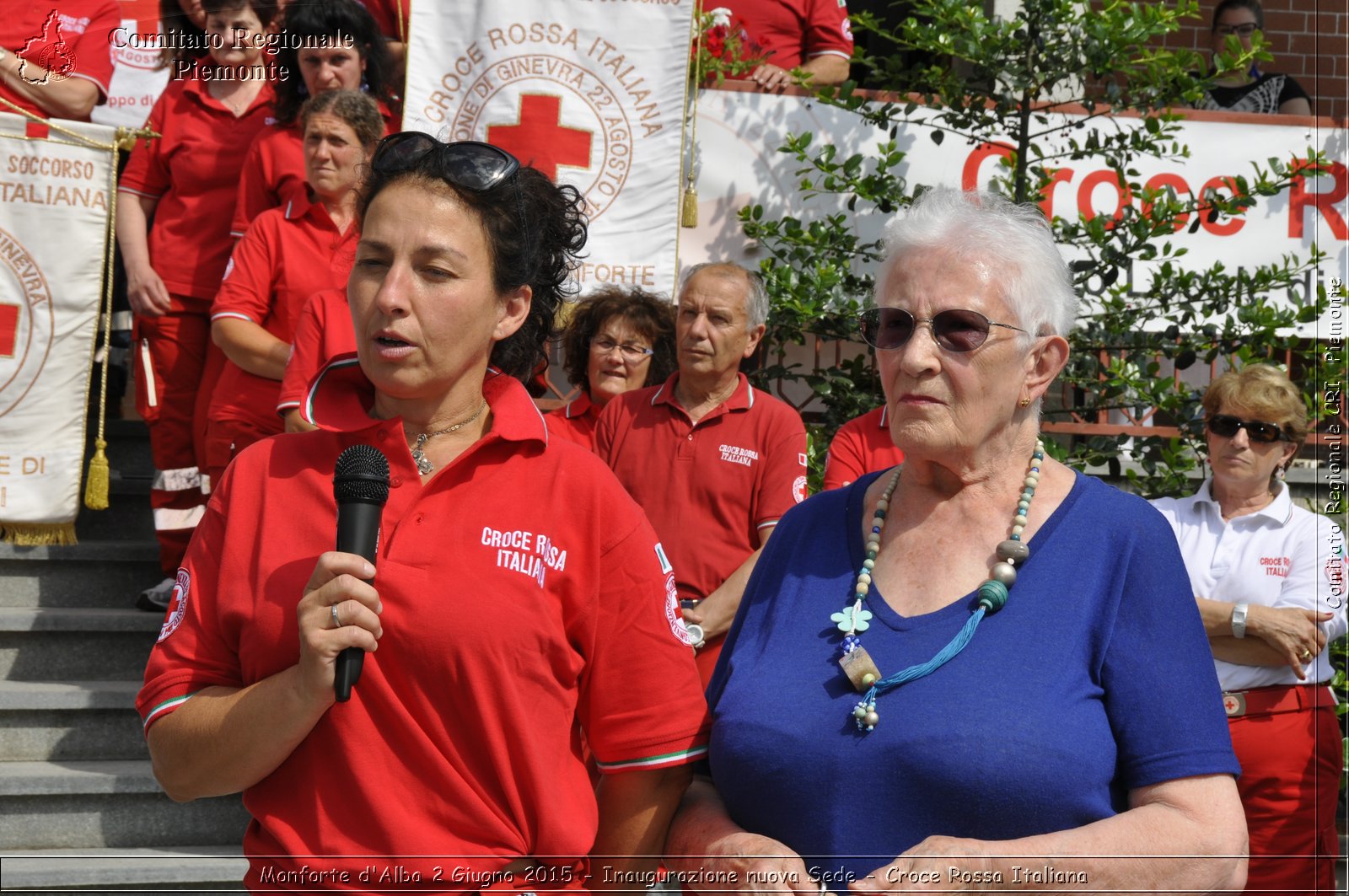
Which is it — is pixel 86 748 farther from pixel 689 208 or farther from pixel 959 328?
pixel 959 328

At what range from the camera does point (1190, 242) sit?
22.9ft

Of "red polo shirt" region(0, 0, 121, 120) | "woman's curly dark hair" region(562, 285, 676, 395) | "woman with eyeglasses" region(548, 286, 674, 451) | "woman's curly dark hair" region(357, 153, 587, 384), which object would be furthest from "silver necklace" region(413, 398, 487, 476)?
"red polo shirt" region(0, 0, 121, 120)

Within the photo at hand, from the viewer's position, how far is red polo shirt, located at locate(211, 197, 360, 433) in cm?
539

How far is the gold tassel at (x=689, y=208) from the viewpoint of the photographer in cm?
640

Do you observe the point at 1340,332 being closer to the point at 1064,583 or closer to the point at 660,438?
the point at 660,438

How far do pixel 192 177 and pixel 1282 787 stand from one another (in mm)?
5208

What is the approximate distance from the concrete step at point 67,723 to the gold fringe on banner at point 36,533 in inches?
27.4

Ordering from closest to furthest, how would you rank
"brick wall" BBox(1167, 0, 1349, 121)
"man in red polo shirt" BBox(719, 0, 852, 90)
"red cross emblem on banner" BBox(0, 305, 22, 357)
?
"red cross emblem on banner" BBox(0, 305, 22, 357) → "man in red polo shirt" BBox(719, 0, 852, 90) → "brick wall" BBox(1167, 0, 1349, 121)

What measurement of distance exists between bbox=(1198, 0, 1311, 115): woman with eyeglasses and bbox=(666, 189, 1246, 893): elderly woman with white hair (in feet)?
20.2

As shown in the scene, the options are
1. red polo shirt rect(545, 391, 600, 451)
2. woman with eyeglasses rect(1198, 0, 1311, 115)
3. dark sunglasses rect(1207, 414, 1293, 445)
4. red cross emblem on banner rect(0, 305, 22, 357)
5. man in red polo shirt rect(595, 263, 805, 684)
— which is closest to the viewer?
man in red polo shirt rect(595, 263, 805, 684)

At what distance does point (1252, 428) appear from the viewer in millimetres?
5207

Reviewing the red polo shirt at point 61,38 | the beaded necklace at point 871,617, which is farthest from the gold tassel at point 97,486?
the beaded necklace at point 871,617

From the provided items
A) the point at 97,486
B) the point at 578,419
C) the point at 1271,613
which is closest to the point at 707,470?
the point at 578,419

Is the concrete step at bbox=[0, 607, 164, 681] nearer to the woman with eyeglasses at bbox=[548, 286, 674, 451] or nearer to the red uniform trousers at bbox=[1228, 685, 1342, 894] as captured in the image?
the woman with eyeglasses at bbox=[548, 286, 674, 451]
